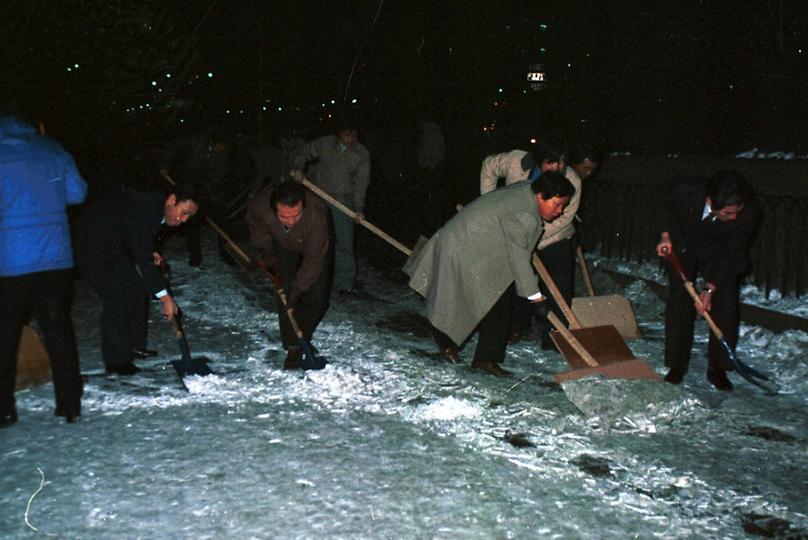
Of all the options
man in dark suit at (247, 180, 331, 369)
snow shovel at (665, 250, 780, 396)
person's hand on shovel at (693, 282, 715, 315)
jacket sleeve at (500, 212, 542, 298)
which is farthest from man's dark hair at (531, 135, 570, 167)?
man in dark suit at (247, 180, 331, 369)

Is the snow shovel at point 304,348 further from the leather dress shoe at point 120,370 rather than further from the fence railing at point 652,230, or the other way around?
the fence railing at point 652,230

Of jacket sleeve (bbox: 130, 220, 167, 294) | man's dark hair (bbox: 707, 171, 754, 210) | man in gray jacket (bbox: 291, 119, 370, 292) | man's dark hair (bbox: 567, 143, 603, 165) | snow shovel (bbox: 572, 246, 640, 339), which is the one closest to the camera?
man's dark hair (bbox: 707, 171, 754, 210)

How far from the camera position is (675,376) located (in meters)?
5.86

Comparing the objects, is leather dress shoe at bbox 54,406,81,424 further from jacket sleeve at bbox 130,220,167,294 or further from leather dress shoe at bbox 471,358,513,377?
leather dress shoe at bbox 471,358,513,377

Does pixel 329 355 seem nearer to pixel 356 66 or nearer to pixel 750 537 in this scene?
pixel 750 537

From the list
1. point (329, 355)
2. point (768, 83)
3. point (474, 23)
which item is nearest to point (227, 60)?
point (474, 23)

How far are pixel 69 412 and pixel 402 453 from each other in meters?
1.95

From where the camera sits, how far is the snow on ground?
3.71 metres

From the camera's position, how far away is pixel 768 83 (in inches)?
392

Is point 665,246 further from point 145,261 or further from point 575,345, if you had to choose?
point 145,261

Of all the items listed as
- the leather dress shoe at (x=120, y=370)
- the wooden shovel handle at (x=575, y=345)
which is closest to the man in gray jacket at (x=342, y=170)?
the leather dress shoe at (x=120, y=370)

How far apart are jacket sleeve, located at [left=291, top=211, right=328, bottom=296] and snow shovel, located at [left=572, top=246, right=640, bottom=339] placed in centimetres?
219

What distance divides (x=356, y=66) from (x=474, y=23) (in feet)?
28.7

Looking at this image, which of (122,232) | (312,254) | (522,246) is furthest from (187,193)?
(522,246)
